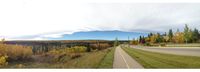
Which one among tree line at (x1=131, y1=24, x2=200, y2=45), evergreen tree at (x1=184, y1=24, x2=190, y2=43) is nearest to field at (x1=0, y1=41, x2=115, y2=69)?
tree line at (x1=131, y1=24, x2=200, y2=45)

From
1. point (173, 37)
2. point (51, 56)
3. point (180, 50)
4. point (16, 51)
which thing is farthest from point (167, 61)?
point (16, 51)

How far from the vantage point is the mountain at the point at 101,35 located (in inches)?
539

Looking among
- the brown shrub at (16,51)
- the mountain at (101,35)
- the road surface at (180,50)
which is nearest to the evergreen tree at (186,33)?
the road surface at (180,50)

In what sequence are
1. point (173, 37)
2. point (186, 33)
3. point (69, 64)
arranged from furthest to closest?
Result: point (173, 37), point (69, 64), point (186, 33)

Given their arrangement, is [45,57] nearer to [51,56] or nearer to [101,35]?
[51,56]

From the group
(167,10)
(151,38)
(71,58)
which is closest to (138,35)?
(151,38)

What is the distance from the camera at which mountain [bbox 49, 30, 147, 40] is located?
1368 cm

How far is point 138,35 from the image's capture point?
46.2 feet

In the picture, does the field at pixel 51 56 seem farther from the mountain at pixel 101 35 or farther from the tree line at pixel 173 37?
the tree line at pixel 173 37

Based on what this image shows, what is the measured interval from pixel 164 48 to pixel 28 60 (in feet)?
16.4

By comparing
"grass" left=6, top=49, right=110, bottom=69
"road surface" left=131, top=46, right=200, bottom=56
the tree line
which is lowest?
"grass" left=6, top=49, right=110, bottom=69

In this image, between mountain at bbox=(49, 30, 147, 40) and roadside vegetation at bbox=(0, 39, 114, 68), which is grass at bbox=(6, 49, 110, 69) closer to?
roadside vegetation at bbox=(0, 39, 114, 68)

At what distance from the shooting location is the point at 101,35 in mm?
13734

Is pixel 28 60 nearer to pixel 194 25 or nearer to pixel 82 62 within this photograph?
pixel 82 62
